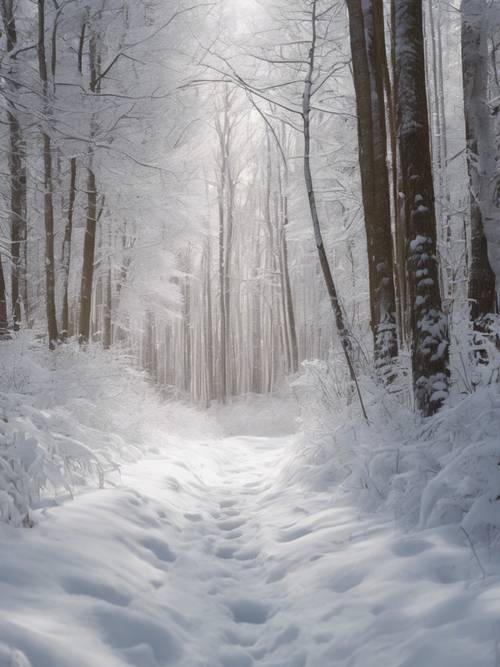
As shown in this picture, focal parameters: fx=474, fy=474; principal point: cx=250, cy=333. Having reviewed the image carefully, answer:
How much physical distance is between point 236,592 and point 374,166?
15.3ft

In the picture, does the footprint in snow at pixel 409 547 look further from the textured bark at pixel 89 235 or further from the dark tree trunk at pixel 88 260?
the dark tree trunk at pixel 88 260

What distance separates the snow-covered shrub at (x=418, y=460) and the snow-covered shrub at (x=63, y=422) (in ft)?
6.32

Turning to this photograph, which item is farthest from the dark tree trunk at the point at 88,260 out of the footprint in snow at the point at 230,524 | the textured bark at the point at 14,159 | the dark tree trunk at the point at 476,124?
the dark tree trunk at the point at 476,124

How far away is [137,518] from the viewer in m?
3.28

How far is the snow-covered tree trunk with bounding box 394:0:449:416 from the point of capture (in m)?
3.77

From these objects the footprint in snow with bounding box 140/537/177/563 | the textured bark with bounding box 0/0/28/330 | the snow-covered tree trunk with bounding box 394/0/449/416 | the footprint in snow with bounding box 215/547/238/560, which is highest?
the textured bark with bounding box 0/0/28/330

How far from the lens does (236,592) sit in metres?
2.67

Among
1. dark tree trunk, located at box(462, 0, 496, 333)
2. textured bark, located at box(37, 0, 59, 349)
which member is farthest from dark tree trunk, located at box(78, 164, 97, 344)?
dark tree trunk, located at box(462, 0, 496, 333)

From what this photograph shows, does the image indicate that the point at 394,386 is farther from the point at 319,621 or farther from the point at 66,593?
the point at 66,593

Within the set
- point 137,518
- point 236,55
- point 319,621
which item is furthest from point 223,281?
point 319,621

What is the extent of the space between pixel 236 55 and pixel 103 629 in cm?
669

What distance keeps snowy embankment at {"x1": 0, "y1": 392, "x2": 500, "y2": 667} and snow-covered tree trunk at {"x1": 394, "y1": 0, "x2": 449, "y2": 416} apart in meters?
1.29

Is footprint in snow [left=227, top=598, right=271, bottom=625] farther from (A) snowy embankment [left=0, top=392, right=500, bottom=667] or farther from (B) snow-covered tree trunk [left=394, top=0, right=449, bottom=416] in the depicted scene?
(B) snow-covered tree trunk [left=394, top=0, right=449, bottom=416]

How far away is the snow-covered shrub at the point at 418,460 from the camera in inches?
93.7
